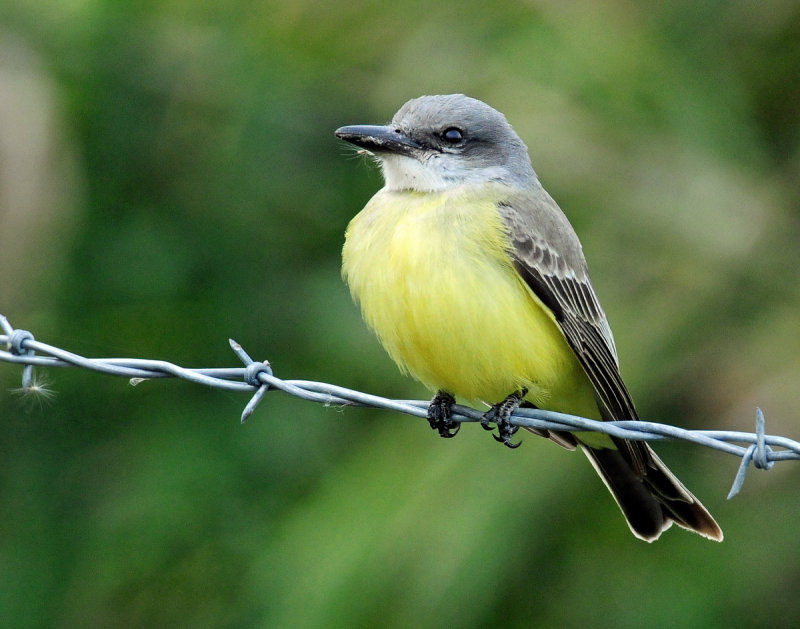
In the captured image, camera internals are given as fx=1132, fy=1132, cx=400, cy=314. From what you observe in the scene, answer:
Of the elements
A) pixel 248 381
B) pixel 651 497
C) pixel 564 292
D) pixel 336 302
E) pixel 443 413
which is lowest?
pixel 651 497

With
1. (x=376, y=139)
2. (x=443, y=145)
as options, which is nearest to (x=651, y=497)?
(x=443, y=145)

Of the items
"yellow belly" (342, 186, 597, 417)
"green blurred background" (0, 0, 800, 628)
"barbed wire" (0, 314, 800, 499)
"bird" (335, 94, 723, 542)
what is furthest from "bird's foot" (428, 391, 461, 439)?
"barbed wire" (0, 314, 800, 499)

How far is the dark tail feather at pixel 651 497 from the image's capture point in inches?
137

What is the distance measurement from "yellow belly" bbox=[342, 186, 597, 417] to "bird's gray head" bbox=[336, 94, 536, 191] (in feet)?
0.36

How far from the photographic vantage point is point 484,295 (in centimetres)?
343

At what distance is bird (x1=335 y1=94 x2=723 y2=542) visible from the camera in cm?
343

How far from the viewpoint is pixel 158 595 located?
510 centimetres

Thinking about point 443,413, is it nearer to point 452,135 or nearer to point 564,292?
point 564,292

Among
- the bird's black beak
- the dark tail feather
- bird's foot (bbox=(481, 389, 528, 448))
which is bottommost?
the dark tail feather

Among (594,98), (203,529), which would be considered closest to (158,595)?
(203,529)

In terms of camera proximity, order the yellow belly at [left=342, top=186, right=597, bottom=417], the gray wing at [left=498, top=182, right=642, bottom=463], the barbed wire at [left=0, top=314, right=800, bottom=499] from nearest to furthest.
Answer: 1. the barbed wire at [left=0, top=314, right=800, bottom=499]
2. the yellow belly at [left=342, top=186, right=597, bottom=417]
3. the gray wing at [left=498, top=182, right=642, bottom=463]

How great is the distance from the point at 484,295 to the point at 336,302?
1780mm

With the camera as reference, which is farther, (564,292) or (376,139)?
(376,139)

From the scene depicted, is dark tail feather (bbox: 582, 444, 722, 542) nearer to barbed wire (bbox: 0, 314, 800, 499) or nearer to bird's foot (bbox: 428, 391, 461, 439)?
bird's foot (bbox: 428, 391, 461, 439)
